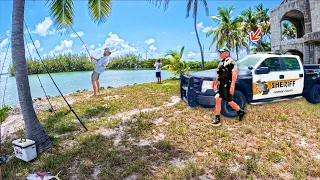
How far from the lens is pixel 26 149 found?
3914mm

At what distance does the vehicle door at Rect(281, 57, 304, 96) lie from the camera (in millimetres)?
3805

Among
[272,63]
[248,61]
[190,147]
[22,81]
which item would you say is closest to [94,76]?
[22,81]

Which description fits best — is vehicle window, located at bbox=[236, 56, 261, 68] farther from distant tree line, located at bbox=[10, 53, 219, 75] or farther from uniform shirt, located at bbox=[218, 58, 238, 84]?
distant tree line, located at bbox=[10, 53, 219, 75]

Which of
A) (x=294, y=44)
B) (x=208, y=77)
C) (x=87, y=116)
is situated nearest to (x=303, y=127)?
(x=208, y=77)

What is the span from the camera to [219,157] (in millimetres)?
3799

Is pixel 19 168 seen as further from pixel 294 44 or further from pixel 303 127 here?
pixel 294 44

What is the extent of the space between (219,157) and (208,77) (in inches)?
56.9

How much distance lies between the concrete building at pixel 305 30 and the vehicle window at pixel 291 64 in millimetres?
9346

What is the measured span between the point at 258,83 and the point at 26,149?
12.6ft

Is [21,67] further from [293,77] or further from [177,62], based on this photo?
[177,62]

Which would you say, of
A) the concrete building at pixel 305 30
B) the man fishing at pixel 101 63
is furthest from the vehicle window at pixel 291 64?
the concrete building at pixel 305 30

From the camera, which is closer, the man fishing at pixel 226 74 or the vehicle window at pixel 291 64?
the man fishing at pixel 226 74

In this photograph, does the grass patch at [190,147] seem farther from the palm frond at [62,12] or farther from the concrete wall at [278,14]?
the concrete wall at [278,14]

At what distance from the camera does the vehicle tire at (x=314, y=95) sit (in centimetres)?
474
